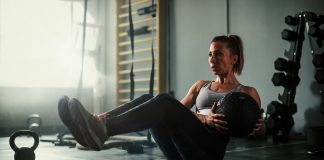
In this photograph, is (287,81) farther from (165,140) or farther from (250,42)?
(165,140)

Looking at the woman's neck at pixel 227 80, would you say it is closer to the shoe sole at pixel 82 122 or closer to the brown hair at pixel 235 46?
the brown hair at pixel 235 46

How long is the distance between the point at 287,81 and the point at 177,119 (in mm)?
2639

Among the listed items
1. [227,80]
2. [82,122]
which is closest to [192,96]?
[227,80]

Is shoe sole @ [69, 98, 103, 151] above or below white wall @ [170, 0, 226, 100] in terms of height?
below

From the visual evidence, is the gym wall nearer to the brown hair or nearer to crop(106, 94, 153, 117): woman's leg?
the brown hair

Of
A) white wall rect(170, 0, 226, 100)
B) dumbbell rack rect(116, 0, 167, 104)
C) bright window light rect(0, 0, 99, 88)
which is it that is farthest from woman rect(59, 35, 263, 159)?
bright window light rect(0, 0, 99, 88)

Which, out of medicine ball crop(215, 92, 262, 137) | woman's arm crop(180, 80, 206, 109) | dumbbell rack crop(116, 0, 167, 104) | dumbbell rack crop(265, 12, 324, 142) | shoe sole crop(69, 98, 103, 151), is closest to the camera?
shoe sole crop(69, 98, 103, 151)

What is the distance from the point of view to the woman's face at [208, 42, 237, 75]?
1.65 meters

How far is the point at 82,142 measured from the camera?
131cm

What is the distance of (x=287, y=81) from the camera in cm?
375

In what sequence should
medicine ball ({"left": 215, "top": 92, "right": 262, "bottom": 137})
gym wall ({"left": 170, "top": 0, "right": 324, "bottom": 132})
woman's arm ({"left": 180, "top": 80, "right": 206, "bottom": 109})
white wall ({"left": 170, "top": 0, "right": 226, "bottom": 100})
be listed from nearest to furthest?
medicine ball ({"left": 215, "top": 92, "right": 262, "bottom": 137}) → woman's arm ({"left": 180, "top": 80, "right": 206, "bottom": 109}) → gym wall ({"left": 170, "top": 0, "right": 324, "bottom": 132}) → white wall ({"left": 170, "top": 0, "right": 226, "bottom": 100})

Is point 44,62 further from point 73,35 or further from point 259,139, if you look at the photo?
point 259,139

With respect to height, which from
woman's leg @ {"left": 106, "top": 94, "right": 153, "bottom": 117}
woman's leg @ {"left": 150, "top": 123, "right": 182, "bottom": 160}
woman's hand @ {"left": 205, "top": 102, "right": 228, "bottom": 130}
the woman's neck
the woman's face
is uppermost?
the woman's face

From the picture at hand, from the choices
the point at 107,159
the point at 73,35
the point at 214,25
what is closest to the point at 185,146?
the point at 107,159
